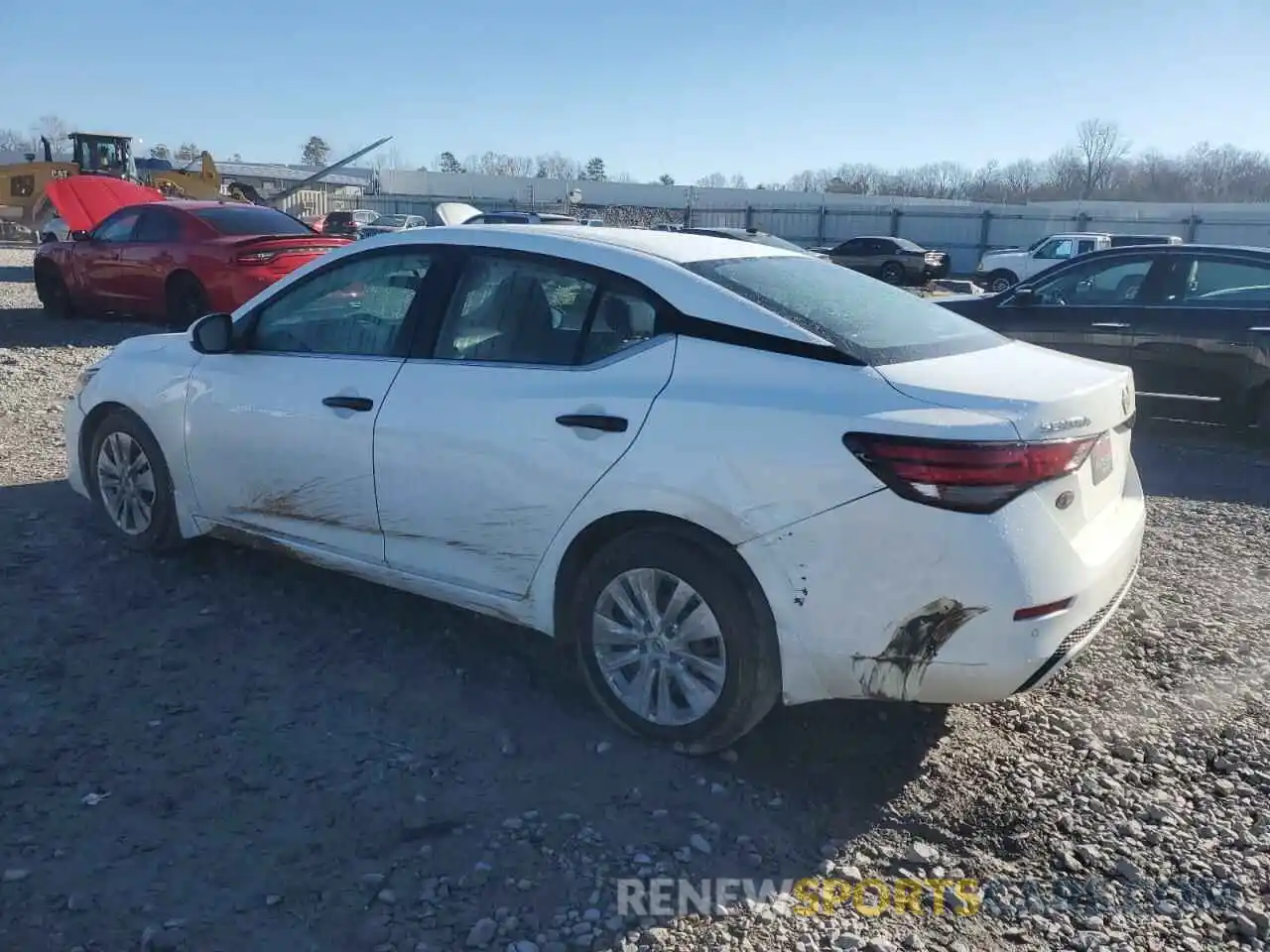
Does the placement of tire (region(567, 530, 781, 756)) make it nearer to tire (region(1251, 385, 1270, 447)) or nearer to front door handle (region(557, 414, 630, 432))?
front door handle (region(557, 414, 630, 432))

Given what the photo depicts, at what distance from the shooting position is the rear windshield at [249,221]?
1220 cm

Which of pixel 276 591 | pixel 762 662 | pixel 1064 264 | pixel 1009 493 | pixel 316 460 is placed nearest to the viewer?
pixel 1009 493

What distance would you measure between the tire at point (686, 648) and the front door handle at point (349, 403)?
1.12 metres

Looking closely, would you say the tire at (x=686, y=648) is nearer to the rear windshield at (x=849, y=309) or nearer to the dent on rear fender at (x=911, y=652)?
the dent on rear fender at (x=911, y=652)

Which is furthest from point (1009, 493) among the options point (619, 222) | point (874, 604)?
point (619, 222)

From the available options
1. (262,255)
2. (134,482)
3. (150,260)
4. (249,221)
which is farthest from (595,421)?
(150,260)

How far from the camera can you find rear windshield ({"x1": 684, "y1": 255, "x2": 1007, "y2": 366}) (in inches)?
136

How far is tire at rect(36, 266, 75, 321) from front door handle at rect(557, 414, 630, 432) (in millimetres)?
12394

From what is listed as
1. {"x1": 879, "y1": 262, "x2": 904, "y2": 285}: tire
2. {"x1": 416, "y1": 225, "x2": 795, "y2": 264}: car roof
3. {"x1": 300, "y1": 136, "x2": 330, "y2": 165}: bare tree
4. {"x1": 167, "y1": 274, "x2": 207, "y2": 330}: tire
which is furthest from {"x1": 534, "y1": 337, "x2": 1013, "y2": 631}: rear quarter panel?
{"x1": 300, "y1": 136, "x2": 330, "y2": 165}: bare tree

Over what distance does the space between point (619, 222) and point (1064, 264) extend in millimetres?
30690

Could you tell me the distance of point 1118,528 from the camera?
3512 mm

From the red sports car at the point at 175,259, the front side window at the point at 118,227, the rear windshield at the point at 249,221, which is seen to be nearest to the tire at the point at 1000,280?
the red sports car at the point at 175,259

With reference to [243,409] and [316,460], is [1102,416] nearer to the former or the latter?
[316,460]

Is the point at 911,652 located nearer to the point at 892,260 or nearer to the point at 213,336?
the point at 213,336
